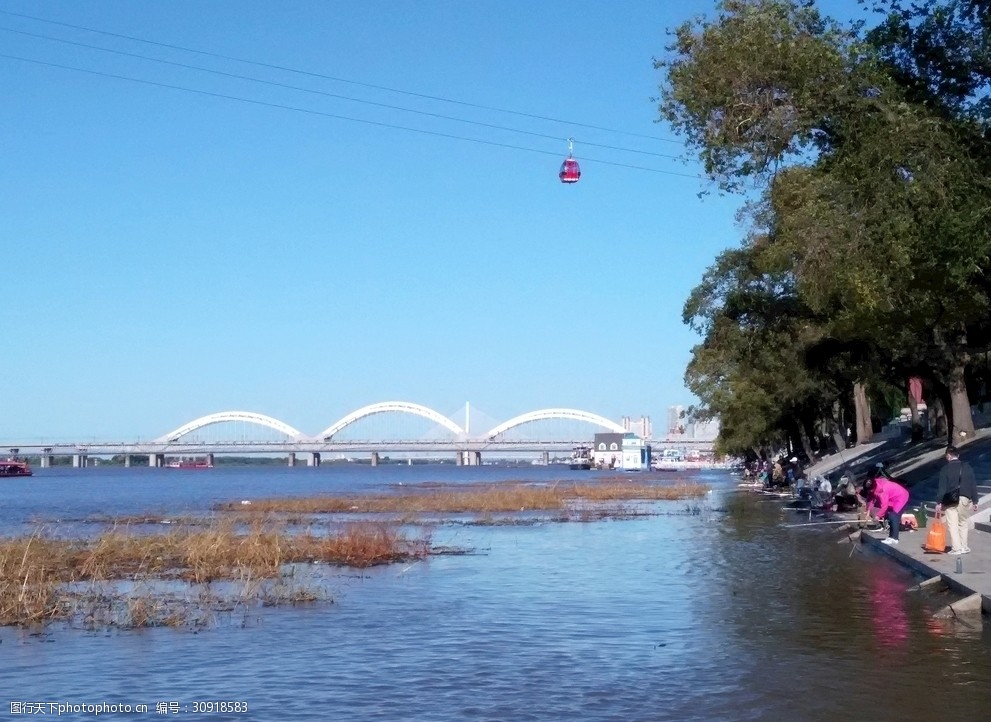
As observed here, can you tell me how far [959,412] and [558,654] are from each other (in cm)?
3270

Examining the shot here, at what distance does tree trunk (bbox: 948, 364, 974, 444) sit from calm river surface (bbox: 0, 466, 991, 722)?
71.5ft

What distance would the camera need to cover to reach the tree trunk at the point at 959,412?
137 ft

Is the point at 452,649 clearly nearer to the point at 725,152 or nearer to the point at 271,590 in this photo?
the point at 271,590

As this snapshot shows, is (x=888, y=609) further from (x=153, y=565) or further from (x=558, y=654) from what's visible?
(x=153, y=565)

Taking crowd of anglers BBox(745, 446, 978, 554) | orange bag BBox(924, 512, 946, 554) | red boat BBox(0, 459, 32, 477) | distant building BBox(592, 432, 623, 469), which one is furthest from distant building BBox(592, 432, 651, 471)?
orange bag BBox(924, 512, 946, 554)

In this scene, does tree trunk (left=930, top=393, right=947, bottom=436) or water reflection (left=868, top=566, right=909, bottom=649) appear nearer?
water reflection (left=868, top=566, right=909, bottom=649)

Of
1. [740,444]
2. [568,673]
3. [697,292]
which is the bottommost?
[568,673]

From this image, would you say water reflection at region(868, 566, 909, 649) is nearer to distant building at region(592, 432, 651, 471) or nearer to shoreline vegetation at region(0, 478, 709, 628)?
shoreline vegetation at region(0, 478, 709, 628)

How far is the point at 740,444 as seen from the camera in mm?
75812

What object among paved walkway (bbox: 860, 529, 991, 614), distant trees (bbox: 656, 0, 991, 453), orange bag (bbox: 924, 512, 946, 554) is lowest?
paved walkway (bbox: 860, 529, 991, 614)

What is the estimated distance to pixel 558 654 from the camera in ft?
45.2

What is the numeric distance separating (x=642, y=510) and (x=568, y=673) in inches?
1362

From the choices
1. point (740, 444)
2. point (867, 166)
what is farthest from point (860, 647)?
point (740, 444)

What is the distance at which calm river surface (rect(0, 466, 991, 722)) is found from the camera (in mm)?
11078
